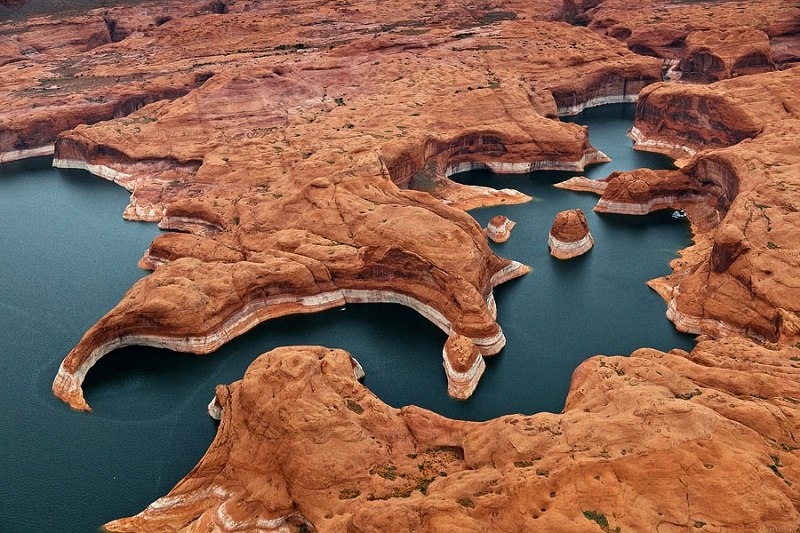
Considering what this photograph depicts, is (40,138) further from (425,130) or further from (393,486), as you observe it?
(393,486)

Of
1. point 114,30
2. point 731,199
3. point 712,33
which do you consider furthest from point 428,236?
point 114,30

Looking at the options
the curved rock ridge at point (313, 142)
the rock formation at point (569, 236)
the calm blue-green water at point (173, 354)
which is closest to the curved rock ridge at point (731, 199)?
the calm blue-green water at point (173, 354)

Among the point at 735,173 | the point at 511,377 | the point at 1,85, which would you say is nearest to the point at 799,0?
the point at 735,173

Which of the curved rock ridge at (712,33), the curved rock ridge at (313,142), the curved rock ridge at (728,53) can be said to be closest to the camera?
the curved rock ridge at (313,142)

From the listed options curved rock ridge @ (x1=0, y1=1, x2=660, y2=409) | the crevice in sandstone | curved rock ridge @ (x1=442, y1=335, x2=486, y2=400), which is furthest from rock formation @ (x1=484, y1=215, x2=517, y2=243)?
the crevice in sandstone

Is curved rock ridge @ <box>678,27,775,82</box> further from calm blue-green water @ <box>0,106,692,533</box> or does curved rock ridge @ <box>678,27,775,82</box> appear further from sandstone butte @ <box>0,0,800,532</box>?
calm blue-green water @ <box>0,106,692,533</box>

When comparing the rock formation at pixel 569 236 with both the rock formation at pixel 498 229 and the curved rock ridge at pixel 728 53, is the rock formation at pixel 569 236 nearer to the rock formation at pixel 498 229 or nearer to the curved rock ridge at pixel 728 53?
the rock formation at pixel 498 229

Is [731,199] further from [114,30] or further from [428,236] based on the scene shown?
[114,30]
